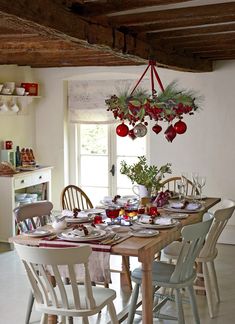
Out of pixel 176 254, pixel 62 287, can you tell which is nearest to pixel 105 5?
pixel 62 287

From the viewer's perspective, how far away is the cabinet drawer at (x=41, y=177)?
6.84 m

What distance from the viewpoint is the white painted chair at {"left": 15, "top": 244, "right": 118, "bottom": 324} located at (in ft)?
9.81

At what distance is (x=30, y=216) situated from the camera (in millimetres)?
4312

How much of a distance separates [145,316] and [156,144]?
3.73 m

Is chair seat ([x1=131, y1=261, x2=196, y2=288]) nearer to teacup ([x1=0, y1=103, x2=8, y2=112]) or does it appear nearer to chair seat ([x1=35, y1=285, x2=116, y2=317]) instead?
chair seat ([x1=35, y1=285, x2=116, y2=317])

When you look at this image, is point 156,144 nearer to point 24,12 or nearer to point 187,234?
point 187,234

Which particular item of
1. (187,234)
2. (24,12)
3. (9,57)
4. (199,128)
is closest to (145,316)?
(187,234)

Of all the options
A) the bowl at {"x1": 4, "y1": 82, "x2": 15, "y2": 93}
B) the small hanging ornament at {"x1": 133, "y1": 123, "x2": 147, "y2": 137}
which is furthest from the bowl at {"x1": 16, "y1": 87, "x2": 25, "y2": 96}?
the small hanging ornament at {"x1": 133, "y1": 123, "x2": 147, "y2": 137}

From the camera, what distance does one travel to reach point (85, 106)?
764cm

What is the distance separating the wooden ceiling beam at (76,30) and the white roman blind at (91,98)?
2325 mm

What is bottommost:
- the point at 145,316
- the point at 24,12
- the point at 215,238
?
the point at 145,316

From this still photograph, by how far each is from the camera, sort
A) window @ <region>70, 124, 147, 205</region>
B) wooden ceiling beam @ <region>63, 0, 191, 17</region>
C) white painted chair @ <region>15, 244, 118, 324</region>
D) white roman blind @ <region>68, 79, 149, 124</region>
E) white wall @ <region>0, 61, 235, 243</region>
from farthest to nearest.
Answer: window @ <region>70, 124, 147, 205</region> → white roman blind @ <region>68, 79, 149, 124</region> → white wall @ <region>0, 61, 235, 243</region> → wooden ceiling beam @ <region>63, 0, 191, 17</region> → white painted chair @ <region>15, 244, 118, 324</region>

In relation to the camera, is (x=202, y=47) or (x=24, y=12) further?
(x=202, y=47)

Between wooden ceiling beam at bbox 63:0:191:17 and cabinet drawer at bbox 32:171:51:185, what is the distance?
3.67 m
